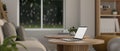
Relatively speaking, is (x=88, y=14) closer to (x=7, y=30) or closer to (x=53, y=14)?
(x=53, y=14)

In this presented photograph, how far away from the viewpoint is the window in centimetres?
696

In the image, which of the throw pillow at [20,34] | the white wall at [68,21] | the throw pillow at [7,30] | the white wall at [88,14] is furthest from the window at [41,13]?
the throw pillow at [7,30]

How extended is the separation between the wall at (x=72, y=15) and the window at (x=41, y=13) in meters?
0.25

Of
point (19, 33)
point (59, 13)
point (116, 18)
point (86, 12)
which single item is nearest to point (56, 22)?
point (59, 13)

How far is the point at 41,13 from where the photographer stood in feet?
23.0

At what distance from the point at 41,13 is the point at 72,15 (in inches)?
31.4

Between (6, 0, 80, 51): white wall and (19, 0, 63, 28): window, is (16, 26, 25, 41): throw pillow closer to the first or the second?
(6, 0, 80, 51): white wall

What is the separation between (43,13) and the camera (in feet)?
23.1

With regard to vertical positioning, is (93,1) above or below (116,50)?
above

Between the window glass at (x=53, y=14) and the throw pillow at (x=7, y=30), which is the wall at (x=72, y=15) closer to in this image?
the window glass at (x=53, y=14)

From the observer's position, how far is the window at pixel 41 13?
274 inches

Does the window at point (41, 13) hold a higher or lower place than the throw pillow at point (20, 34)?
higher

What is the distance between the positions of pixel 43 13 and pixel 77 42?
2936 mm

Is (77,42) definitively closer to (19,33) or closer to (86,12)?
(19,33)
